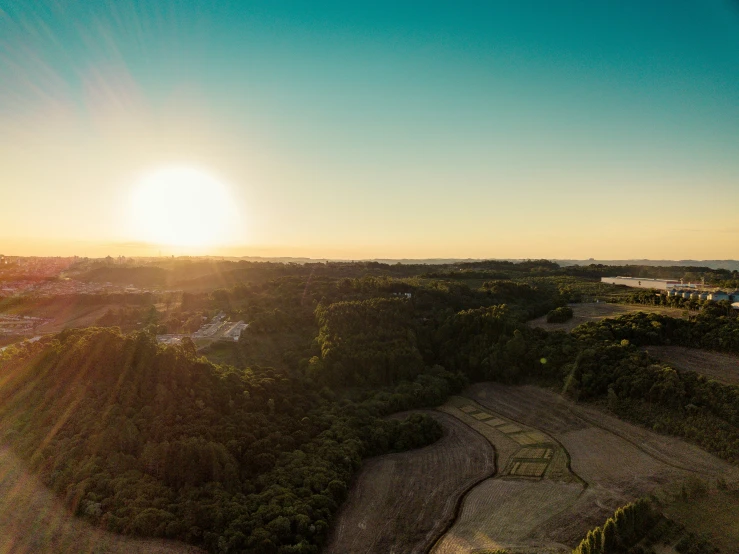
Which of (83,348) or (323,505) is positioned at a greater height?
(83,348)

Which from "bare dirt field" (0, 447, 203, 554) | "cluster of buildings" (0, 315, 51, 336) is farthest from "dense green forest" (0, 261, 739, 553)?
"cluster of buildings" (0, 315, 51, 336)

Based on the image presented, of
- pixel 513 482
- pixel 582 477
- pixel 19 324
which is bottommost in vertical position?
pixel 513 482

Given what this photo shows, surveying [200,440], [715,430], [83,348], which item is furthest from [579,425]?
[83,348]

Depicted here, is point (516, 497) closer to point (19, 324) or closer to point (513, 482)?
point (513, 482)

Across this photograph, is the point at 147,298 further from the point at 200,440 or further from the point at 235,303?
the point at 200,440

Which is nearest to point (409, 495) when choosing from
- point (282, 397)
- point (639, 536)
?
point (639, 536)

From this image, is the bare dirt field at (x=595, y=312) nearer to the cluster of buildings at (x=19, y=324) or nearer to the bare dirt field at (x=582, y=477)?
the bare dirt field at (x=582, y=477)

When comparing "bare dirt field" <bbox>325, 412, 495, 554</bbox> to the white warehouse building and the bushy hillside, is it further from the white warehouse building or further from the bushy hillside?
the white warehouse building
